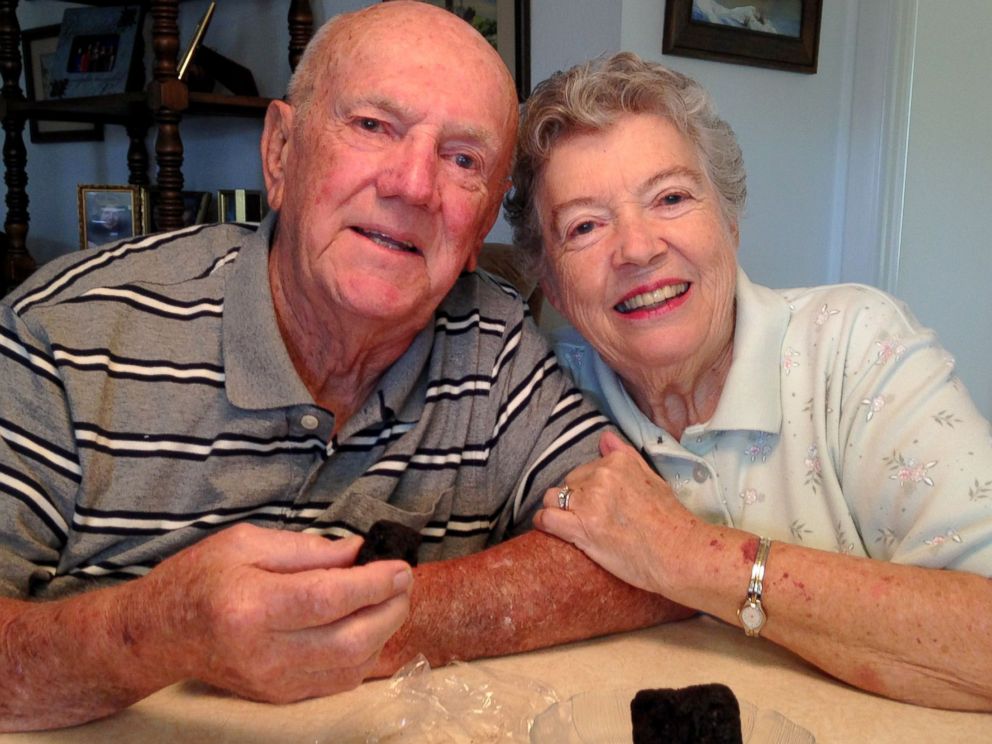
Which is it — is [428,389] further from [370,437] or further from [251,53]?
[251,53]

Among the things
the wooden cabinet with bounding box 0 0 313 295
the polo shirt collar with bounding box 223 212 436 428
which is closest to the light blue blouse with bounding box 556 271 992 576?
the polo shirt collar with bounding box 223 212 436 428

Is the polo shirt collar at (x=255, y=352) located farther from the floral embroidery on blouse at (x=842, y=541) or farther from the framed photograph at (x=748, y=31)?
the framed photograph at (x=748, y=31)

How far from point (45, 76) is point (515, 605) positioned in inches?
130

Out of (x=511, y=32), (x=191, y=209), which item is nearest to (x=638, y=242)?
(x=511, y=32)

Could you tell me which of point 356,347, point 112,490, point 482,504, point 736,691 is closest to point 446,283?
point 356,347

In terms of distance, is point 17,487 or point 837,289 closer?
point 17,487

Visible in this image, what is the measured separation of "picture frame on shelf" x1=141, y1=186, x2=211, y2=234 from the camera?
116 inches

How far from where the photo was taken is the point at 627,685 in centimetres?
105

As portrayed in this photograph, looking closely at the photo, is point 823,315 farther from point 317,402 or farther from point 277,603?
point 277,603

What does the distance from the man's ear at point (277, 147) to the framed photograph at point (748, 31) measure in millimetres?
1259

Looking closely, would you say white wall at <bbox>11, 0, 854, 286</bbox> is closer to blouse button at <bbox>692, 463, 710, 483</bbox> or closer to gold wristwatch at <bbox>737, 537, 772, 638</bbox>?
blouse button at <bbox>692, 463, 710, 483</bbox>

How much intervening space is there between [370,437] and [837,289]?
70 centimetres

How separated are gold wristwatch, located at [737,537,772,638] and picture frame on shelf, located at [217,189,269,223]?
2073 millimetres

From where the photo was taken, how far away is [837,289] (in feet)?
4.51
